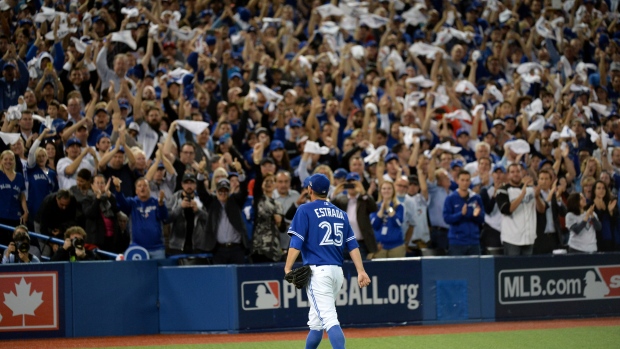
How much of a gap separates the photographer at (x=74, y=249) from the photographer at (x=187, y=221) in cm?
127

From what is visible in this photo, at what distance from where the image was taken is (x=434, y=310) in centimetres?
1342

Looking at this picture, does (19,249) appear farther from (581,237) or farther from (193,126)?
(581,237)

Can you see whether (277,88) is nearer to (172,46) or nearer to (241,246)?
(172,46)

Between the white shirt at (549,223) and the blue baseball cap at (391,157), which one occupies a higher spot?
the blue baseball cap at (391,157)

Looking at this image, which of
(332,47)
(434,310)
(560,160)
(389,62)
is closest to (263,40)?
(332,47)

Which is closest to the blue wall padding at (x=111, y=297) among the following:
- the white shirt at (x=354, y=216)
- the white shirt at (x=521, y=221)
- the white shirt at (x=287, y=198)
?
the white shirt at (x=287, y=198)

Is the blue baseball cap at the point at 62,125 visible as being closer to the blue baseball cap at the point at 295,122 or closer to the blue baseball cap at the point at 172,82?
the blue baseball cap at the point at 172,82

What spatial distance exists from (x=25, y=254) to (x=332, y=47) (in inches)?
380

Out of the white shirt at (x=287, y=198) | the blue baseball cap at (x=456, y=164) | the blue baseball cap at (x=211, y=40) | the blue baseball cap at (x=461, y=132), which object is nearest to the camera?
the white shirt at (x=287, y=198)

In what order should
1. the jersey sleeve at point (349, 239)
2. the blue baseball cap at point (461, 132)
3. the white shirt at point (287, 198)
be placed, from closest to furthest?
the jersey sleeve at point (349, 239), the white shirt at point (287, 198), the blue baseball cap at point (461, 132)

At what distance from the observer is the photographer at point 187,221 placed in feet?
43.4

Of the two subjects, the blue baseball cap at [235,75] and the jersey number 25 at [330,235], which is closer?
the jersey number 25 at [330,235]

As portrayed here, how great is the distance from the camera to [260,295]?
42.2ft

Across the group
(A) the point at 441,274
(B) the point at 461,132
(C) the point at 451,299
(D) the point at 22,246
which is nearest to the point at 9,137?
(D) the point at 22,246
